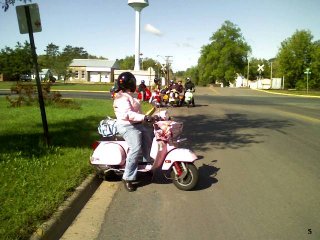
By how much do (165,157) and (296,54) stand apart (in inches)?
2849

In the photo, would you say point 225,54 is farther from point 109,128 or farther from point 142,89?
point 109,128

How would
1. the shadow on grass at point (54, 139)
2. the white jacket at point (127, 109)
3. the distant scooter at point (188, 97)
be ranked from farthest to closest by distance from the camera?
the distant scooter at point (188, 97), the shadow on grass at point (54, 139), the white jacket at point (127, 109)

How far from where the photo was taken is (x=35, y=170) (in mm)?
6602

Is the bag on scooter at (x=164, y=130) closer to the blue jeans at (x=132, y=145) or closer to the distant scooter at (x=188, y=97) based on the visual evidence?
the blue jeans at (x=132, y=145)

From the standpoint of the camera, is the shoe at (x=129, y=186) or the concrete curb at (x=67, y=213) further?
the shoe at (x=129, y=186)

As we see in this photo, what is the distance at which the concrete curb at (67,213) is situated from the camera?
4289 millimetres

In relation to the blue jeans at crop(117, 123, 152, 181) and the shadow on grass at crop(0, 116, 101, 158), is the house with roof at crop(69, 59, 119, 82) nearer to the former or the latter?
the shadow on grass at crop(0, 116, 101, 158)

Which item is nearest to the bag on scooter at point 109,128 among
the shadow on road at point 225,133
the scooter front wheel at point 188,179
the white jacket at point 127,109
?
the white jacket at point 127,109

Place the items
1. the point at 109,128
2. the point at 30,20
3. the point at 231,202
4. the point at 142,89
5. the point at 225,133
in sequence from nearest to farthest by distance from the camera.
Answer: the point at 231,202
the point at 109,128
the point at 30,20
the point at 225,133
the point at 142,89

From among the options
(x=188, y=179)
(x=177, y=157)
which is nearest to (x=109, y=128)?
(x=177, y=157)

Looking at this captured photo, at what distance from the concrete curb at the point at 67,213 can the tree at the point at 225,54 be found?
336ft

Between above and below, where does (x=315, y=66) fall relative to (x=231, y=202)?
above

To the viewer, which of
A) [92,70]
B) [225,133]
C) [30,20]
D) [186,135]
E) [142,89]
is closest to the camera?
[30,20]

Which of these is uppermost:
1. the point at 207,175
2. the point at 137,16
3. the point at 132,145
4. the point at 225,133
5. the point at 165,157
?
the point at 137,16
